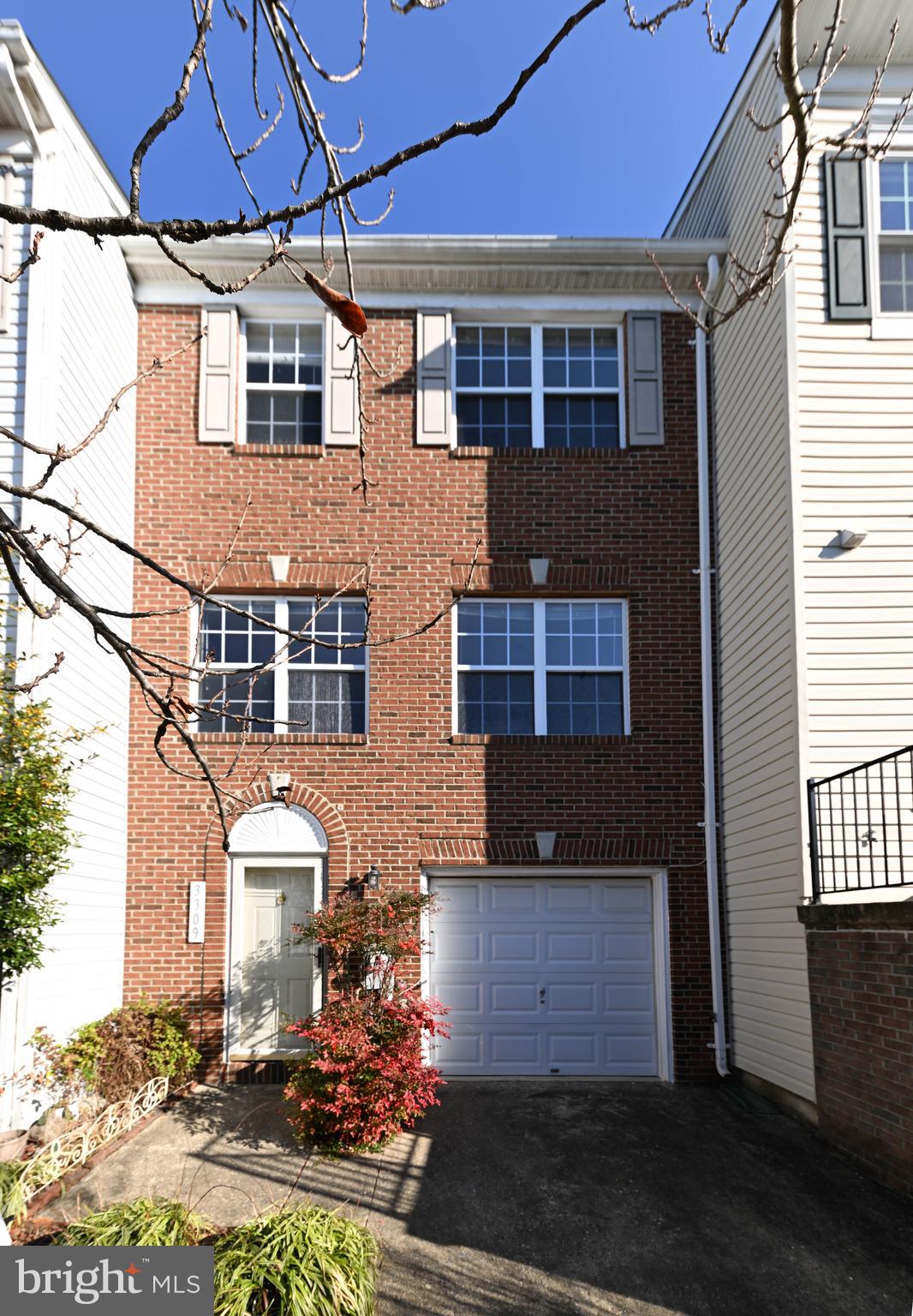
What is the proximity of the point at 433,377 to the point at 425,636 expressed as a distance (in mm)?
2765

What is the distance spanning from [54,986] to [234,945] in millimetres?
2157

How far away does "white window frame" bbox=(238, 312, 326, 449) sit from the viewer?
11.6m

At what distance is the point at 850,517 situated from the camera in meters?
9.35

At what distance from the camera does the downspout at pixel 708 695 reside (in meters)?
10.6

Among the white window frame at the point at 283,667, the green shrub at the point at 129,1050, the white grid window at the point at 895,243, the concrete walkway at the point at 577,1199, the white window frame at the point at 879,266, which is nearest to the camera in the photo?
the concrete walkway at the point at 577,1199

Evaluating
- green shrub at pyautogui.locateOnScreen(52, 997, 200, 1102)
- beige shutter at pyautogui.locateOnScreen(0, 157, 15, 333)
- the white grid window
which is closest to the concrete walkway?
green shrub at pyautogui.locateOnScreen(52, 997, 200, 1102)

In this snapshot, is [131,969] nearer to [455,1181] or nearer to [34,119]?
[455,1181]

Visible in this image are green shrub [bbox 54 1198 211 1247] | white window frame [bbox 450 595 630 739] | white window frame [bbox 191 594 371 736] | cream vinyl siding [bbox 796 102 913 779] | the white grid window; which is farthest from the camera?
white window frame [bbox 450 595 630 739]

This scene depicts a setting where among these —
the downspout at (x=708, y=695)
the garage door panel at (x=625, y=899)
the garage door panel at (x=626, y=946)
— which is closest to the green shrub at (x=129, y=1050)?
the garage door panel at (x=626, y=946)

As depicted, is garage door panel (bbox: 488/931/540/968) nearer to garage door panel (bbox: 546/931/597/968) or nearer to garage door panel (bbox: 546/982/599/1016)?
garage door panel (bbox: 546/931/597/968)

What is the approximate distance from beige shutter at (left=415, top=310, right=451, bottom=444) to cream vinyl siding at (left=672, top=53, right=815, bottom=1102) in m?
2.85

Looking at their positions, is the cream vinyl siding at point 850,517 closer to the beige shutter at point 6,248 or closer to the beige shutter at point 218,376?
the beige shutter at point 218,376

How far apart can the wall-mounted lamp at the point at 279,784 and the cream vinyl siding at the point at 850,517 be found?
4913 mm

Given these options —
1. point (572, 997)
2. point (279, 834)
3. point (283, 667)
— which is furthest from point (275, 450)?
point (572, 997)
